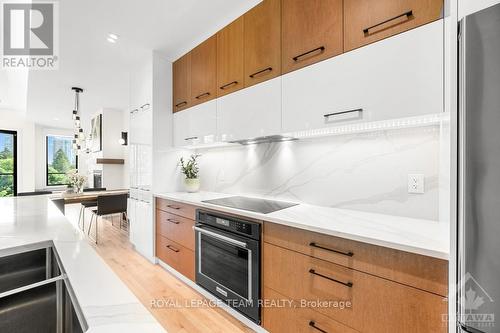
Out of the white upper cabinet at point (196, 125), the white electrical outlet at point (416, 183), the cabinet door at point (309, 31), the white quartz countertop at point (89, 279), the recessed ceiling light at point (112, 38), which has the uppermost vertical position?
the recessed ceiling light at point (112, 38)

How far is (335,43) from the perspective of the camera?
1.38 meters

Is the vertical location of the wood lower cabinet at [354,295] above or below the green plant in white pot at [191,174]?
below

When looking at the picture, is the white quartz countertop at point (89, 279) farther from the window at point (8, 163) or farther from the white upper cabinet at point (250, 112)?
the window at point (8, 163)

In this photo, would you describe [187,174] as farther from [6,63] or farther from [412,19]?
[6,63]

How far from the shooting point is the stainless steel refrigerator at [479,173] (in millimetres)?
668

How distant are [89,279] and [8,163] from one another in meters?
7.88

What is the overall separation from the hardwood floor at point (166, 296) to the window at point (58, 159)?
243 inches

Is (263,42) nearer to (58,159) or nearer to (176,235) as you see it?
(176,235)

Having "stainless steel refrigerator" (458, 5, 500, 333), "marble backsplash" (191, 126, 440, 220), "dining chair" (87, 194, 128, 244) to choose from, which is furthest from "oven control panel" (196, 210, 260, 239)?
"dining chair" (87, 194, 128, 244)

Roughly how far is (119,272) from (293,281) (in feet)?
7.01

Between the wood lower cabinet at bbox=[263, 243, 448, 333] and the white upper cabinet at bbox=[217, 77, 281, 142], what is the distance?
90 cm

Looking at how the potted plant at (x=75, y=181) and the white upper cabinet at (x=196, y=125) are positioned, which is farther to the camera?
the potted plant at (x=75, y=181)

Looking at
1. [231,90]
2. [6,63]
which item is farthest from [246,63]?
[6,63]

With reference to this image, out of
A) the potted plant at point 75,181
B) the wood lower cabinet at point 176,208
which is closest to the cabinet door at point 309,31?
the wood lower cabinet at point 176,208
